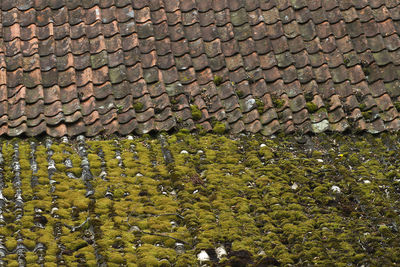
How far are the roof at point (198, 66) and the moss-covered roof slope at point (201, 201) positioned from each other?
10.7 inches

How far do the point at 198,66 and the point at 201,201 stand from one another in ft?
6.64

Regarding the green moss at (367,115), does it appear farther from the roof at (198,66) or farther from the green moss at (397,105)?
the green moss at (397,105)

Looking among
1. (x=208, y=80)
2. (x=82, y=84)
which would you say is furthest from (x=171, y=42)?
(x=82, y=84)

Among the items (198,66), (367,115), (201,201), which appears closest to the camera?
(201,201)

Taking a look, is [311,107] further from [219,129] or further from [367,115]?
[219,129]

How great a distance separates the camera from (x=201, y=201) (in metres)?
5.01

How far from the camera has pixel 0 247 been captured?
424 cm

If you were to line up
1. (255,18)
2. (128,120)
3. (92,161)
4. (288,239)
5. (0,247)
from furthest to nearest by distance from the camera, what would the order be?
1. (255,18)
2. (128,120)
3. (92,161)
4. (288,239)
5. (0,247)

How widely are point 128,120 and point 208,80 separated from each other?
987 millimetres

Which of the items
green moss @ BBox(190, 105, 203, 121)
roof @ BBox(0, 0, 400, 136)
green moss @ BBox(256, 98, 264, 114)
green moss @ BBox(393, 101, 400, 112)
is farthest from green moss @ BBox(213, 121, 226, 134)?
green moss @ BBox(393, 101, 400, 112)

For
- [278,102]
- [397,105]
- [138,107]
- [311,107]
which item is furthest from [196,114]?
[397,105]

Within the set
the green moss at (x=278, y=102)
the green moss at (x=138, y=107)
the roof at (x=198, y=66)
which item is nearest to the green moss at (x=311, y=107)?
the roof at (x=198, y=66)

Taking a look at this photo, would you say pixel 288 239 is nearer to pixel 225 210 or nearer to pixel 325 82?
pixel 225 210

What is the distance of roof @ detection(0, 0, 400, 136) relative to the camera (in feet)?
20.0
